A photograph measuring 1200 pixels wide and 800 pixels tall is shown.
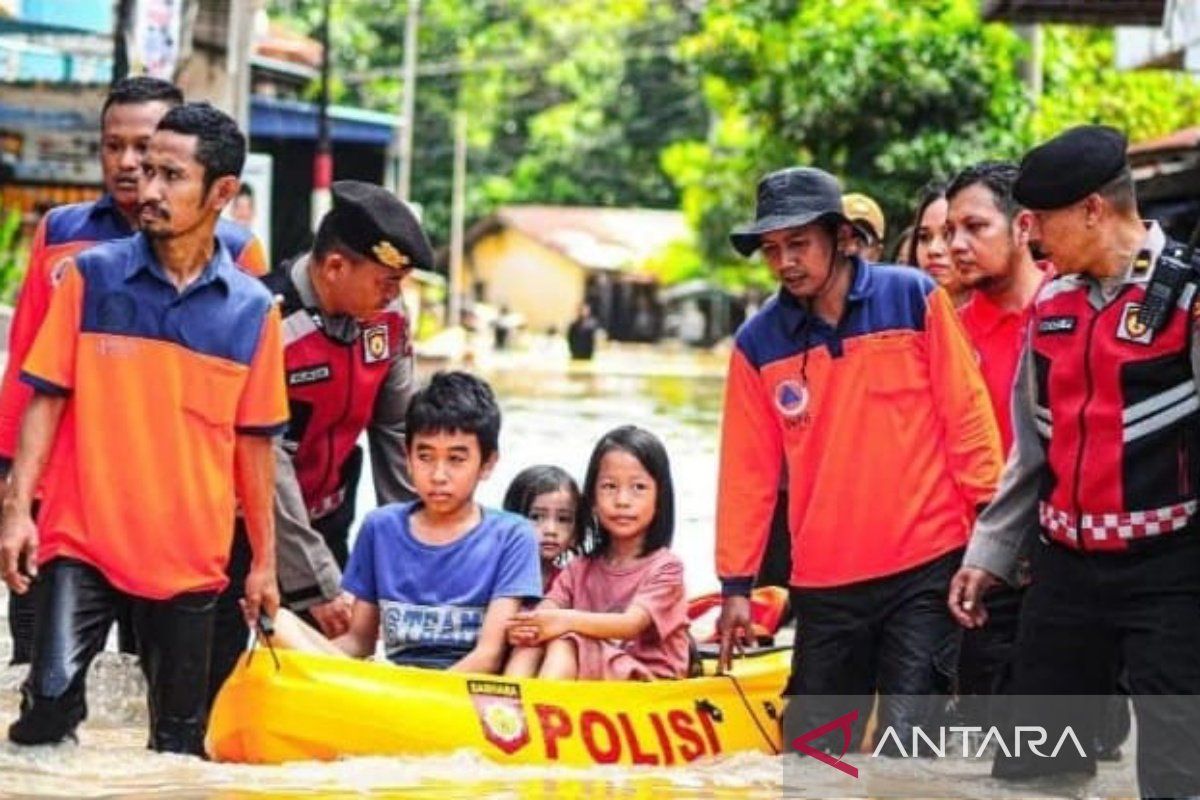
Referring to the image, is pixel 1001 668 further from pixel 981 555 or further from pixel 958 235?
pixel 958 235

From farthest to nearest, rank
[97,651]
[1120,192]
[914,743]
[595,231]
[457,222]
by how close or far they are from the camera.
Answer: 1. [595,231]
2. [457,222]
3. [914,743]
4. [97,651]
5. [1120,192]

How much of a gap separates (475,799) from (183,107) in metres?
1.90

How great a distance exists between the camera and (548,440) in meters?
25.5

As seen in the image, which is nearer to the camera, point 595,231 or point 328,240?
point 328,240

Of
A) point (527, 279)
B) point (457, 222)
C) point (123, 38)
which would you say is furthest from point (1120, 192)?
point (527, 279)

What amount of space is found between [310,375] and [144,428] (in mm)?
1389

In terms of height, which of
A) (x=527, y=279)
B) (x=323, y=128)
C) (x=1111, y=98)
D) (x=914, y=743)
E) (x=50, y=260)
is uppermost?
(x=1111, y=98)

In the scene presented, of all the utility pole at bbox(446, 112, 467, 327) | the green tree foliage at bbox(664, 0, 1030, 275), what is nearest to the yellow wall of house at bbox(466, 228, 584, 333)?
the utility pole at bbox(446, 112, 467, 327)

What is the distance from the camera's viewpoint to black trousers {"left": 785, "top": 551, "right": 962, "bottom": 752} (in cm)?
731

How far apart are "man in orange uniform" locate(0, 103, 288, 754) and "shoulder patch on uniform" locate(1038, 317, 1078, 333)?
1912 millimetres

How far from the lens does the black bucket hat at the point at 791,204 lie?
283 inches

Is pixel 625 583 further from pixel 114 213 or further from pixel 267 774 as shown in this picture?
pixel 114 213

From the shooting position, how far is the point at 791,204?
7.22 m

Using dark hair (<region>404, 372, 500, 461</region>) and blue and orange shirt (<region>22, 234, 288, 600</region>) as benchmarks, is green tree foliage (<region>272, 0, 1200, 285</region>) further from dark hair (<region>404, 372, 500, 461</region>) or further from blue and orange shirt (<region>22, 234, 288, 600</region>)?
blue and orange shirt (<region>22, 234, 288, 600</region>)
